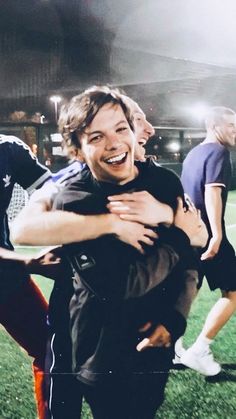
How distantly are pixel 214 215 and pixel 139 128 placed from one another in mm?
493

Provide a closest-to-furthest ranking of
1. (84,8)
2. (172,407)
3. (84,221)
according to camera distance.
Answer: (84,221), (84,8), (172,407)

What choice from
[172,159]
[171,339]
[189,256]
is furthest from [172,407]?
[172,159]

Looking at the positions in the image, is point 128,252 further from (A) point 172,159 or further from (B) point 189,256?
(A) point 172,159

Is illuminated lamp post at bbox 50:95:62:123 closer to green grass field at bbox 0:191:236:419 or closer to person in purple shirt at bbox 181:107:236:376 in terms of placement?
person in purple shirt at bbox 181:107:236:376

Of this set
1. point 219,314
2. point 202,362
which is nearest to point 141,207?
point 219,314

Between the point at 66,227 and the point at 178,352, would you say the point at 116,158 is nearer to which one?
the point at 66,227

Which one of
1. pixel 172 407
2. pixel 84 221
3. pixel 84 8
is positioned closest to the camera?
pixel 84 221

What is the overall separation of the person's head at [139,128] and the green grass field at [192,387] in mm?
490

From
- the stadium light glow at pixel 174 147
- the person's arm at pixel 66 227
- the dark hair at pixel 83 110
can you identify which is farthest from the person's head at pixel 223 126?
the person's arm at pixel 66 227

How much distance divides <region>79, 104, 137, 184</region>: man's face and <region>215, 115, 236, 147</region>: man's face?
40cm

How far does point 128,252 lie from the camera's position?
194cm

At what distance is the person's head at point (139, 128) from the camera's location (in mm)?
1923

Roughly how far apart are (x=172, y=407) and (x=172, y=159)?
→ 3.92 feet

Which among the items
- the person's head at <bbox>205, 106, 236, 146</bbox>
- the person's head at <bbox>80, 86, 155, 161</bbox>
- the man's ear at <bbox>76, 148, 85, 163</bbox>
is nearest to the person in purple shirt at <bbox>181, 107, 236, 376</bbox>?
the person's head at <bbox>205, 106, 236, 146</bbox>
